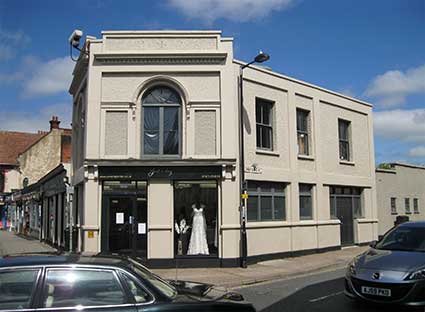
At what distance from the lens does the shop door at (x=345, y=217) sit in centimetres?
2061

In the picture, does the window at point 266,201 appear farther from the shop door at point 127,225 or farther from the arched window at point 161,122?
the shop door at point 127,225

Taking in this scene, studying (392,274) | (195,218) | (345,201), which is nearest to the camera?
(392,274)

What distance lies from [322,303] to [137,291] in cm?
560

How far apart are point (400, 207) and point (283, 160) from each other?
12513 mm

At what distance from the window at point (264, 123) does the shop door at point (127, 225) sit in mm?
5140

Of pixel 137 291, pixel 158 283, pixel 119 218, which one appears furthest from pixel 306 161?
pixel 137 291

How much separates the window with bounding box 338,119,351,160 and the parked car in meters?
12.6

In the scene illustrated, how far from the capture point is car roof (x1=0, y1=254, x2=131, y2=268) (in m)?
4.59

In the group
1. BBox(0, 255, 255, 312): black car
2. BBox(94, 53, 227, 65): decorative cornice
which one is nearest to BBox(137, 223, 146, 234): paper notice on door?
BBox(94, 53, 227, 65): decorative cornice

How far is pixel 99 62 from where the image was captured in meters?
15.4

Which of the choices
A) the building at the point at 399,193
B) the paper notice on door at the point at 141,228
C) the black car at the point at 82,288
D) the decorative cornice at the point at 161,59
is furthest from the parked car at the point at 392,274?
the building at the point at 399,193

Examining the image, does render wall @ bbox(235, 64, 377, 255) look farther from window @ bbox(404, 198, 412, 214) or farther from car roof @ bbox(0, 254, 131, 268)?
car roof @ bbox(0, 254, 131, 268)

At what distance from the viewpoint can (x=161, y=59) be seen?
Result: 1534 cm

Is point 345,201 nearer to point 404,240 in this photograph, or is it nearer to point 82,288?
point 404,240
